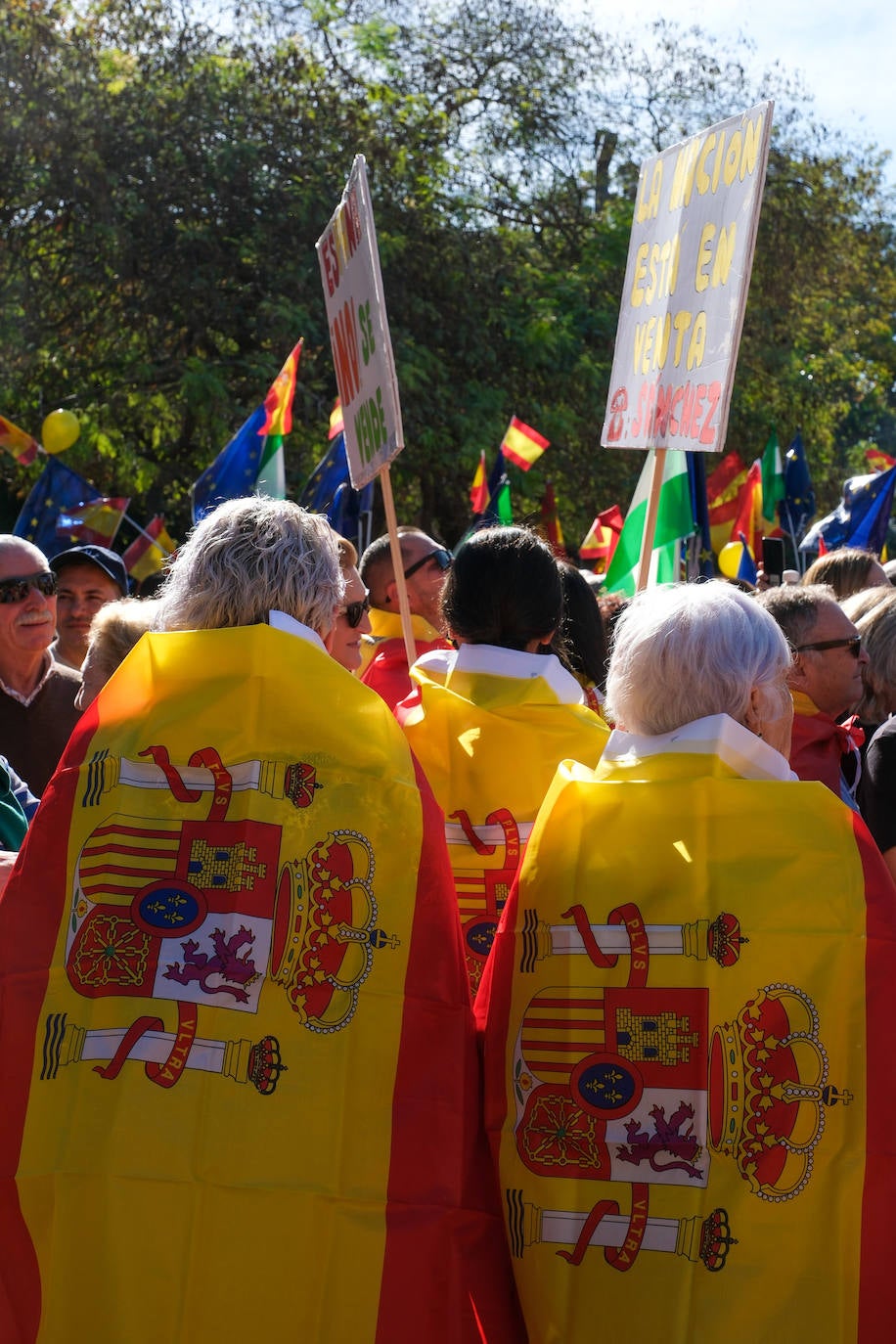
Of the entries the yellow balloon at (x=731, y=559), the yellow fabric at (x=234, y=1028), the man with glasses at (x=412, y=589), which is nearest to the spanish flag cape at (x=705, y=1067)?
the yellow fabric at (x=234, y=1028)

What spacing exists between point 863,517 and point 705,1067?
22.1 feet

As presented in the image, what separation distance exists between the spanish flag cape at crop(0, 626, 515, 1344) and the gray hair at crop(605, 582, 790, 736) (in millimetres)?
396

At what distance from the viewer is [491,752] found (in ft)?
9.88

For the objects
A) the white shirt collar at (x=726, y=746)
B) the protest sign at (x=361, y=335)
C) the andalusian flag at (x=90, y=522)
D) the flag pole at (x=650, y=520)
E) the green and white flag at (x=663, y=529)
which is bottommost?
the white shirt collar at (x=726, y=746)

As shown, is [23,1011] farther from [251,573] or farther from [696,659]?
[696,659]

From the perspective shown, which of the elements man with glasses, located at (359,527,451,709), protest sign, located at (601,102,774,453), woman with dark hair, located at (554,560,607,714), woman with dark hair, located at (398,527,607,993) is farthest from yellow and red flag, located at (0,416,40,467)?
woman with dark hair, located at (398,527,607,993)

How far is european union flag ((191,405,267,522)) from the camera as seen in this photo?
8.19 meters

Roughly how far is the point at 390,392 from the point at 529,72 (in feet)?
51.3

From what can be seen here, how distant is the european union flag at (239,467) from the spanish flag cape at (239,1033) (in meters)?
5.89

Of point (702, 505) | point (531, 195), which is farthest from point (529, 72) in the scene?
point (702, 505)

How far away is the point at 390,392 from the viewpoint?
4184 millimetres

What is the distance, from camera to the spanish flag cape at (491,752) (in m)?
2.96

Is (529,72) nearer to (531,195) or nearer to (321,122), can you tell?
(531,195)

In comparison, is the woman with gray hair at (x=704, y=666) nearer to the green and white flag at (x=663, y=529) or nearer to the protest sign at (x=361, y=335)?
the protest sign at (x=361, y=335)
